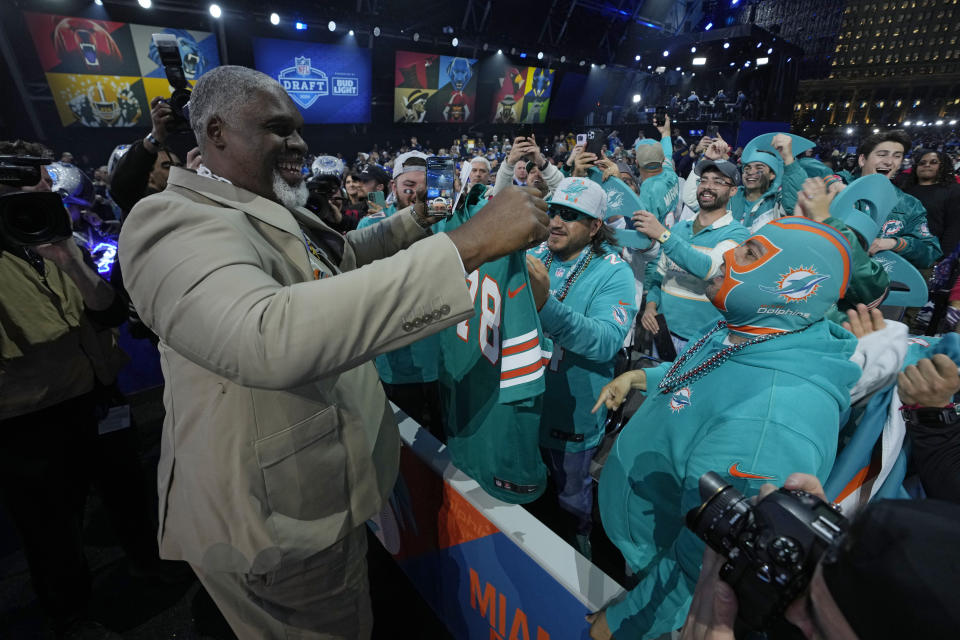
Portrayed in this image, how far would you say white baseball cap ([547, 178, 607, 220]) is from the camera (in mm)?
2545

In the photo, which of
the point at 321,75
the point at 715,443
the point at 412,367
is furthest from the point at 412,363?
the point at 321,75

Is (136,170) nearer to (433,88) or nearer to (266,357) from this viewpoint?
(266,357)

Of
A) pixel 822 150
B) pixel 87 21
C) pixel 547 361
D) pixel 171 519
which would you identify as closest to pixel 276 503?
pixel 171 519

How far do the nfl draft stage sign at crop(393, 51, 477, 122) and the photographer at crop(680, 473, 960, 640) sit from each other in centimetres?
2155

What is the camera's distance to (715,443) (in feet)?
4.52

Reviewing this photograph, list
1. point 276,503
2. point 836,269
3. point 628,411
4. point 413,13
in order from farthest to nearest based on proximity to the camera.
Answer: point 413,13, point 628,411, point 836,269, point 276,503

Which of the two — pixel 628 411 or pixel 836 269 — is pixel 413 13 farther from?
pixel 836 269

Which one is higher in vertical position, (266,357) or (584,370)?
(266,357)

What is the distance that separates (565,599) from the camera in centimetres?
155

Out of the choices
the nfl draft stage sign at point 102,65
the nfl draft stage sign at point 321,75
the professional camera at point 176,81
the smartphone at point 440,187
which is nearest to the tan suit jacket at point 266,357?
the smartphone at point 440,187

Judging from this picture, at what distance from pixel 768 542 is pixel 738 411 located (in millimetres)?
836

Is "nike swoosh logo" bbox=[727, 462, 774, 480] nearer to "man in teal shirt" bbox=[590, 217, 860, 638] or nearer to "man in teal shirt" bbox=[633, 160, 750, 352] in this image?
"man in teal shirt" bbox=[590, 217, 860, 638]

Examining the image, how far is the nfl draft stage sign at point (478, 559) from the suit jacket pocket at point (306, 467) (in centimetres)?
75

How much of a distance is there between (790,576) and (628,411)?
3950 millimetres
